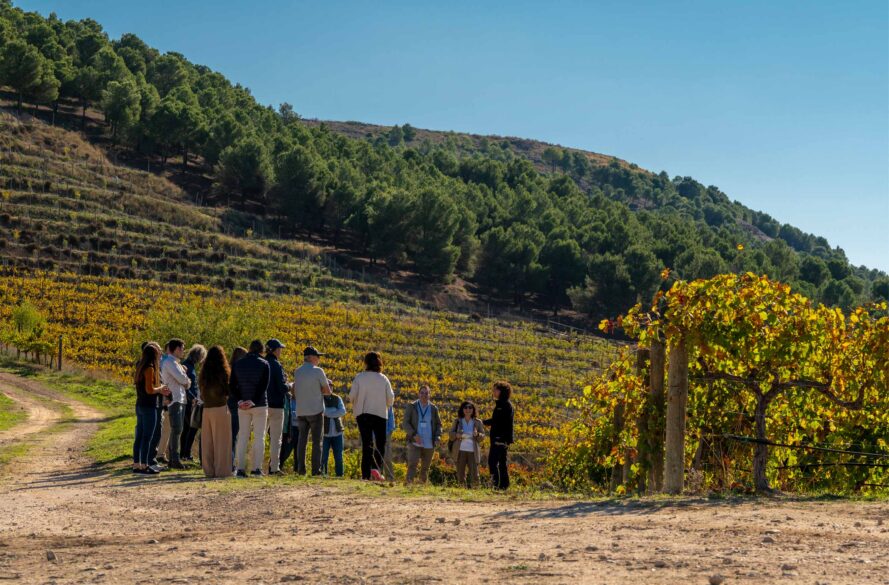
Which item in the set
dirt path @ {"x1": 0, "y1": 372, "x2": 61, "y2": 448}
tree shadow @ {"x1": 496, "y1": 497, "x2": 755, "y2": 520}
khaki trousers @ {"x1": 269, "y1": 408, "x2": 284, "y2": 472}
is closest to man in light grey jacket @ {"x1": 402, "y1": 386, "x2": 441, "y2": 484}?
khaki trousers @ {"x1": 269, "y1": 408, "x2": 284, "y2": 472}

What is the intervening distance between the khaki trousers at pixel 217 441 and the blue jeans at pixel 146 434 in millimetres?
800

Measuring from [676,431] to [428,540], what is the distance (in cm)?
344

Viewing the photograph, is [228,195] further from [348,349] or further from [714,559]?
[714,559]

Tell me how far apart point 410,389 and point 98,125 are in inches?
2749

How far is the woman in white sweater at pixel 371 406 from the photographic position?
38.5 feet

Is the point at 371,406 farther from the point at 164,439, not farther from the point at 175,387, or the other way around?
the point at 164,439

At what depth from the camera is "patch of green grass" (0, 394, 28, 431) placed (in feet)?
73.4

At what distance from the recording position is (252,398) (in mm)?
11602

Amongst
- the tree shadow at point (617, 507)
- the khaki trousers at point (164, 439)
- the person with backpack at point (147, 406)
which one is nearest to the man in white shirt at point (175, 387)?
the person with backpack at point (147, 406)

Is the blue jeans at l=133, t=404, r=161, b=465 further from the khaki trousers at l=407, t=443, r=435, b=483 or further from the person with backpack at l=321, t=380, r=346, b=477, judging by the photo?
the khaki trousers at l=407, t=443, r=435, b=483

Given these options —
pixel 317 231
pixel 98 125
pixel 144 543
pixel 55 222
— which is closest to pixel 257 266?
pixel 55 222

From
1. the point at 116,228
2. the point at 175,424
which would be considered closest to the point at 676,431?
the point at 175,424

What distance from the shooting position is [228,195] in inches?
3784

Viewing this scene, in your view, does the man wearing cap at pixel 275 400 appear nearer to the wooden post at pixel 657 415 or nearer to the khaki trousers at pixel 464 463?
the khaki trousers at pixel 464 463
